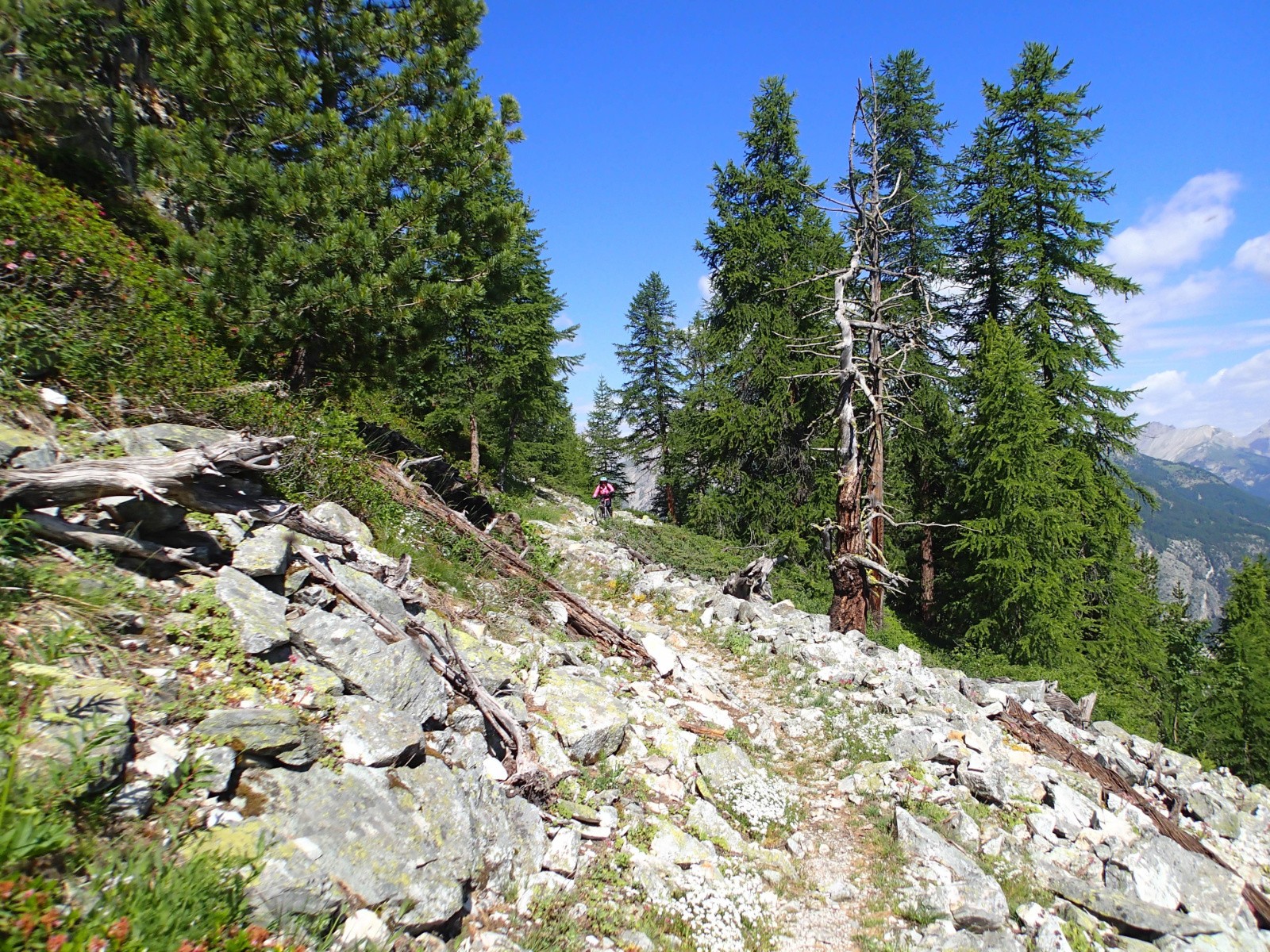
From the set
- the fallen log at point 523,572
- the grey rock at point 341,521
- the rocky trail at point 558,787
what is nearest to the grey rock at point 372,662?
the rocky trail at point 558,787

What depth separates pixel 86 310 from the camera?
5.85 meters

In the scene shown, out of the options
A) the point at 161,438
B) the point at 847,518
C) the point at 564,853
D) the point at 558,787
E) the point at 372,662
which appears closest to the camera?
the point at 564,853

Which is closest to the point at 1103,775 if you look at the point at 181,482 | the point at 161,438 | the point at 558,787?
the point at 558,787

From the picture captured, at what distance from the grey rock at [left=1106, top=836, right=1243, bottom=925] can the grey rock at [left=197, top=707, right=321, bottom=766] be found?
21.4ft

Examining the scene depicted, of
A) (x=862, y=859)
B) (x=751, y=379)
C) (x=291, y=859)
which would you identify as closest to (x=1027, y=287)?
(x=751, y=379)

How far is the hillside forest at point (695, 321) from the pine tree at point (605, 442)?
11114 mm

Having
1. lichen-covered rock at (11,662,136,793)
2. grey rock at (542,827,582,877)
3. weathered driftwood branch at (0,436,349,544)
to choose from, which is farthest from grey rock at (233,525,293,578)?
grey rock at (542,827,582,877)

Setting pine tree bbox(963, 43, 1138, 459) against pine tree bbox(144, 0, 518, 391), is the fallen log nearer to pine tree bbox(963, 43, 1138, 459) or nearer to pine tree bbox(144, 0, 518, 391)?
pine tree bbox(144, 0, 518, 391)

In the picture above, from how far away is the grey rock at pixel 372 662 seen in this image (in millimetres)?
4332

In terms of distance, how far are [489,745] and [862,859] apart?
333 cm

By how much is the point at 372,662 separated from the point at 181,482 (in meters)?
1.81

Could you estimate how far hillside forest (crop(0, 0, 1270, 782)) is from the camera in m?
7.18

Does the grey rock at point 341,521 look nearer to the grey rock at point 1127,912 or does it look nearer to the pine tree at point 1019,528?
the grey rock at point 1127,912

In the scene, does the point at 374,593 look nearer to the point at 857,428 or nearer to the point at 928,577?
the point at 857,428
